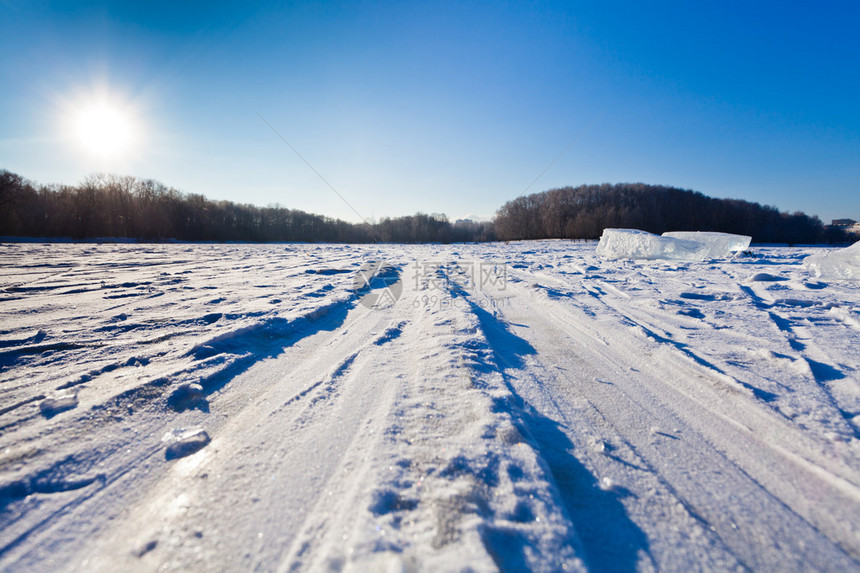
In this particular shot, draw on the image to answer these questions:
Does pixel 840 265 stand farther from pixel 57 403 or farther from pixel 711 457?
pixel 57 403

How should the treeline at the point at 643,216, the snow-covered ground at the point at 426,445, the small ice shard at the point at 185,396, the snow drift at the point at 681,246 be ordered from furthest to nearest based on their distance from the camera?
the treeline at the point at 643,216
the snow drift at the point at 681,246
the small ice shard at the point at 185,396
the snow-covered ground at the point at 426,445

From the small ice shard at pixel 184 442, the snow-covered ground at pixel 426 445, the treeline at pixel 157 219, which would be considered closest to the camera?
the snow-covered ground at pixel 426 445

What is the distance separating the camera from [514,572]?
3.01 feet

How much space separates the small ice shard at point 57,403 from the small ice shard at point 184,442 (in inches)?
27.2

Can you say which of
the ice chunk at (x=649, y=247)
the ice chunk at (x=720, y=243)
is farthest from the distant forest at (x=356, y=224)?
the ice chunk at (x=720, y=243)

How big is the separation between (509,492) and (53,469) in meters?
1.92

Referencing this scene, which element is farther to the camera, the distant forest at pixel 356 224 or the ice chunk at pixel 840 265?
the distant forest at pixel 356 224

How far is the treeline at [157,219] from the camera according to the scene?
83.3 feet

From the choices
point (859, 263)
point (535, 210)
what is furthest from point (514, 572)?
point (535, 210)

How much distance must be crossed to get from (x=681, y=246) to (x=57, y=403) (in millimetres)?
14129

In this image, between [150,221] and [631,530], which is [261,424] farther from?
[150,221]

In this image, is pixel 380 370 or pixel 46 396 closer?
pixel 46 396

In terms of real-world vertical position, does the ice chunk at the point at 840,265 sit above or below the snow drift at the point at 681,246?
below

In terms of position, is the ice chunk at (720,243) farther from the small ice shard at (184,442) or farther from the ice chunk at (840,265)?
the small ice shard at (184,442)
